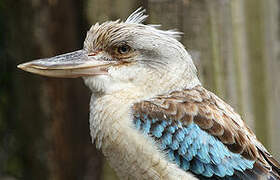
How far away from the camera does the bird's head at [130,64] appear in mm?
3762

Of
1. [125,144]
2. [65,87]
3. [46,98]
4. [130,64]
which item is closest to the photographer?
[125,144]

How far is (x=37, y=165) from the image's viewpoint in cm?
675

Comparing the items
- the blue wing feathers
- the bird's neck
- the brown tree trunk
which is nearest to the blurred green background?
the brown tree trunk

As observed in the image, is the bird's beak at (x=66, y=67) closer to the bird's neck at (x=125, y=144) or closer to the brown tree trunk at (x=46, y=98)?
the bird's neck at (x=125, y=144)

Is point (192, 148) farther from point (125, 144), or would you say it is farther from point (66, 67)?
point (66, 67)

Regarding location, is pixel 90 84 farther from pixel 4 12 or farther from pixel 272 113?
pixel 4 12

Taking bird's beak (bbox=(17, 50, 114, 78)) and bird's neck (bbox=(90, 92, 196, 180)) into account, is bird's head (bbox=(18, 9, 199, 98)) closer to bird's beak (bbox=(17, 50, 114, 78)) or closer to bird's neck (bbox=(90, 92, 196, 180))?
bird's beak (bbox=(17, 50, 114, 78))

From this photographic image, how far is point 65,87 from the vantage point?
679 cm

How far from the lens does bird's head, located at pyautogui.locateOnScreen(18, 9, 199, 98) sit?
3.76 meters

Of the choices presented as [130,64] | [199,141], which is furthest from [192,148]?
[130,64]

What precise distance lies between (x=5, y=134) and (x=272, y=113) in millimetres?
3248

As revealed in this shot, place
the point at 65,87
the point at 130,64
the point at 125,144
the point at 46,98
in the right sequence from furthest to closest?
1. the point at 65,87
2. the point at 46,98
3. the point at 130,64
4. the point at 125,144

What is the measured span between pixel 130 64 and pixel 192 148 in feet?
2.03

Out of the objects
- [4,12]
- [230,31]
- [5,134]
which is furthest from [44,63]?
[5,134]
